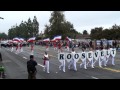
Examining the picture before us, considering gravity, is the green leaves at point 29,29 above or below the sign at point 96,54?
above

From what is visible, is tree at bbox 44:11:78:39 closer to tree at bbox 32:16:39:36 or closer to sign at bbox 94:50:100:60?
tree at bbox 32:16:39:36

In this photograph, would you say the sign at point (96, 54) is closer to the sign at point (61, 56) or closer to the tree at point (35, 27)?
the sign at point (61, 56)

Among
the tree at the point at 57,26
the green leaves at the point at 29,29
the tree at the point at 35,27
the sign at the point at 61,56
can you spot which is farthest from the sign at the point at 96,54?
the tree at the point at 35,27

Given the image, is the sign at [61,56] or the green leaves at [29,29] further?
the green leaves at [29,29]

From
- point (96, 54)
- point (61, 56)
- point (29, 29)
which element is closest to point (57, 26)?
point (29, 29)

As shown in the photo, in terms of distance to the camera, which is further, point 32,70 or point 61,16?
point 61,16

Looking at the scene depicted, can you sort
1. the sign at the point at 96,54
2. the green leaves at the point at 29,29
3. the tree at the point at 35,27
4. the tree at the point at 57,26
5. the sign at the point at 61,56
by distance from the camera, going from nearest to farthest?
the sign at the point at 61,56 → the sign at the point at 96,54 → the tree at the point at 57,26 → the green leaves at the point at 29,29 → the tree at the point at 35,27

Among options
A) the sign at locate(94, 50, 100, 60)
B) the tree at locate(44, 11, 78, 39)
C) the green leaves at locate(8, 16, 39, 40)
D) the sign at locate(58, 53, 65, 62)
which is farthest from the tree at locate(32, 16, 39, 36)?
the sign at locate(58, 53, 65, 62)

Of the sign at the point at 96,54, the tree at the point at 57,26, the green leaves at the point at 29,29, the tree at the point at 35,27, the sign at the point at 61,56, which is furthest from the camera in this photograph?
the tree at the point at 35,27

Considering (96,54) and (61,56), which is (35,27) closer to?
(96,54)

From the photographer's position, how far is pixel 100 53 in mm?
27719
